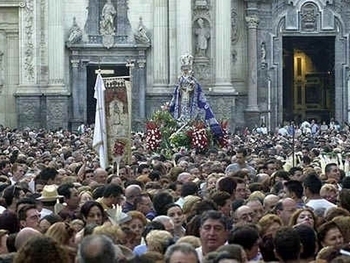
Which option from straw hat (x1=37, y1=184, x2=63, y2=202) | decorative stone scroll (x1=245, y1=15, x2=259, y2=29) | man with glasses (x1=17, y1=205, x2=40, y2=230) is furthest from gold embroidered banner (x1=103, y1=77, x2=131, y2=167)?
Result: decorative stone scroll (x1=245, y1=15, x2=259, y2=29)

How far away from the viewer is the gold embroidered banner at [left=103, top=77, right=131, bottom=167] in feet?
77.7

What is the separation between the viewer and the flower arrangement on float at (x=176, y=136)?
3148 centimetres

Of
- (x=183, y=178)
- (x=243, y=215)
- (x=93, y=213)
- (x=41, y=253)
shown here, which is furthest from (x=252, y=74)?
A: (x=41, y=253)

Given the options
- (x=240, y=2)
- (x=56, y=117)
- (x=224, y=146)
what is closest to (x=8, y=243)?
(x=224, y=146)

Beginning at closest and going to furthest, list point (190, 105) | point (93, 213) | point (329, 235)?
1. point (329, 235)
2. point (93, 213)
3. point (190, 105)

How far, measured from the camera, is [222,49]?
152ft

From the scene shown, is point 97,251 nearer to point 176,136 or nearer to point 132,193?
point 132,193

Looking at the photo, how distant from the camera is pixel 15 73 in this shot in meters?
47.7

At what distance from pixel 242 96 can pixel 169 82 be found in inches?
158

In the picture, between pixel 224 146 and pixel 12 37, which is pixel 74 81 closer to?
pixel 12 37

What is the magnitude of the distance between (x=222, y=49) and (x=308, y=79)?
334 inches

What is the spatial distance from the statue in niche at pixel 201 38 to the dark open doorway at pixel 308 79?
560cm

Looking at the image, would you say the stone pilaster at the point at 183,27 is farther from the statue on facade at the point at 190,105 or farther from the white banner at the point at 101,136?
the white banner at the point at 101,136

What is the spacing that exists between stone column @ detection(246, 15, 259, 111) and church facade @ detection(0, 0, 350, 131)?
4 cm
